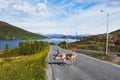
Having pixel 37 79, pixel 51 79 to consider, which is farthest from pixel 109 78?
pixel 37 79

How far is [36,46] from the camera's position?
198500mm

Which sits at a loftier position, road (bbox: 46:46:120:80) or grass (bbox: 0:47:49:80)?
grass (bbox: 0:47:49:80)

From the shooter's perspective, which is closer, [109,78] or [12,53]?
[109,78]

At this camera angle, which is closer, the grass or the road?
the grass

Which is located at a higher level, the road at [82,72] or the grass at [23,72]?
A: the grass at [23,72]

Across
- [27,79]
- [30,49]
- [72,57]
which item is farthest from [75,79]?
[30,49]

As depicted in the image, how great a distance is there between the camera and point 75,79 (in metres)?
19.4

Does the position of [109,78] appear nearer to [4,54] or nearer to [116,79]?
[116,79]

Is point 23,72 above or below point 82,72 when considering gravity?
above

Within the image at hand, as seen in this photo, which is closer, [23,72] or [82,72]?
[23,72]

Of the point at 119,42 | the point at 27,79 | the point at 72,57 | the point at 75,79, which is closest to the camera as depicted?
the point at 27,79

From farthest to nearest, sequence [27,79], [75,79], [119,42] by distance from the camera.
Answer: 1. [119,42]
2. [75,79]
3. [27,79]

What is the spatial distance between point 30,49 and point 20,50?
27.7 ft

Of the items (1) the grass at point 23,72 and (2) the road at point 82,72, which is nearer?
(1) the grass at point 23,72
